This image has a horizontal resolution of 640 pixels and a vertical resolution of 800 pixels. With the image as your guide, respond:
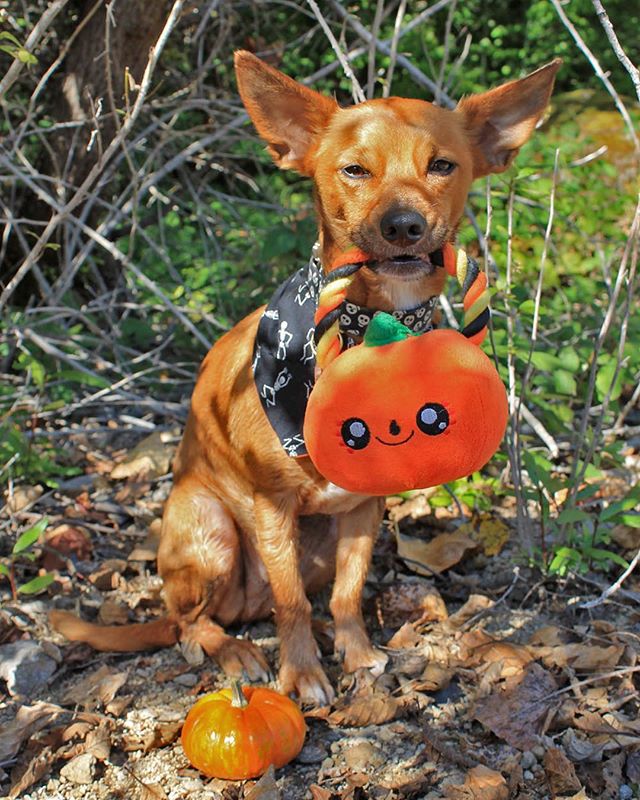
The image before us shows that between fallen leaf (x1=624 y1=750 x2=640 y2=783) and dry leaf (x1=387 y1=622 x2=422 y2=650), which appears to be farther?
dry leaf (x1=387 y1=622 x2=422 y2=650)

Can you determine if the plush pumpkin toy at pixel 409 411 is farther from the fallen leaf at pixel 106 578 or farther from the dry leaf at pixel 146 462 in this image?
the dry leaf at pixel 146 462

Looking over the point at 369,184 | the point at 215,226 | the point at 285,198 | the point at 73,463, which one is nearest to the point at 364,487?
the point at 369,184

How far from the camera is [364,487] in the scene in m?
2.66

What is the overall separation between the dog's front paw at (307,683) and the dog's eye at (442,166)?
76.2 inches

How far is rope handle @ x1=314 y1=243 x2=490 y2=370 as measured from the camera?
275cm

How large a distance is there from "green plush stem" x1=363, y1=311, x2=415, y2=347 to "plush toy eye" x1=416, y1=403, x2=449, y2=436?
10.1 inches

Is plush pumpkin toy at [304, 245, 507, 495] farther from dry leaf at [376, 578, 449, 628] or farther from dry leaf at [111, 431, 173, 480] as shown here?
dry leaf at [111, 431, 173, 480]

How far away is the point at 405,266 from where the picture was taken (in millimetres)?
2867

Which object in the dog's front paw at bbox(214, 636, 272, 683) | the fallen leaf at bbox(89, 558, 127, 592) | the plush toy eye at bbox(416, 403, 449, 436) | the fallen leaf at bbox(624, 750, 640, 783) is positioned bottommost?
the fallen leaf at bbox(89, 558, 127, 592)

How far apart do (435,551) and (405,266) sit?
71.8 inches

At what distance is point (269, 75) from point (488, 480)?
234cm

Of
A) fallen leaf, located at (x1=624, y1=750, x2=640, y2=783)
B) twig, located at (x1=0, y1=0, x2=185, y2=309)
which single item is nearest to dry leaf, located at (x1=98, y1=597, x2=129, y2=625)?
twig, located at (x1=0, y1=0, x2=185, y2=309)

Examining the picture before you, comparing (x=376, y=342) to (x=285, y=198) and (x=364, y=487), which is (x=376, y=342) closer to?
(x=364, y=487)

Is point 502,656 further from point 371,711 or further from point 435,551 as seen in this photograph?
point 435,551
